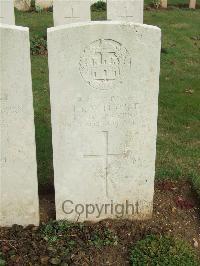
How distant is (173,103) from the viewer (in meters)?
7.96

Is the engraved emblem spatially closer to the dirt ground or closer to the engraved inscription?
the engraved inscription

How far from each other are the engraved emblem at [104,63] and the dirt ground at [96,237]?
1.40 metres

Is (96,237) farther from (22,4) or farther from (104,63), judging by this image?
(22,4)

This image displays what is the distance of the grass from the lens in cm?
589

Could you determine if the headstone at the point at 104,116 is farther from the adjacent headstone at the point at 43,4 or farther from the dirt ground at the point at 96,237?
the adjacent headstone at the point at 43,4

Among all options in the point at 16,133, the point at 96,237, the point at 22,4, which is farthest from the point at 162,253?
the point at 22,4

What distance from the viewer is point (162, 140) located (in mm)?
6621

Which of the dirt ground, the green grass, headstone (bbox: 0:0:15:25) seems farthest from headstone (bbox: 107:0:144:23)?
the green grass

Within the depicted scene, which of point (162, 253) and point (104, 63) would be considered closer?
point (104, 63)

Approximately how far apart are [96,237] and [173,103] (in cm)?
395

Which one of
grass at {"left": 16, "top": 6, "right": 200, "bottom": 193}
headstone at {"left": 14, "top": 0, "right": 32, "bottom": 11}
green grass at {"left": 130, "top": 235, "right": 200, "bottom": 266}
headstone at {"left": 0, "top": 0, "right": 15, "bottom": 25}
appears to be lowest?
green grass at {"left": 130, "top": 235, "right": 200, "bottom": 266}

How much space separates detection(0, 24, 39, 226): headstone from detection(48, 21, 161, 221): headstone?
0.22 metres

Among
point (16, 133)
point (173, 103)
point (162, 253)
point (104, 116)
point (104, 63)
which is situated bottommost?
point (162, 253)

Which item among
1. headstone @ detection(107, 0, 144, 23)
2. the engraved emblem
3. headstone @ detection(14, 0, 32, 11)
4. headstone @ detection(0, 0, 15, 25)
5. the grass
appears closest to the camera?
the engraved emblem
